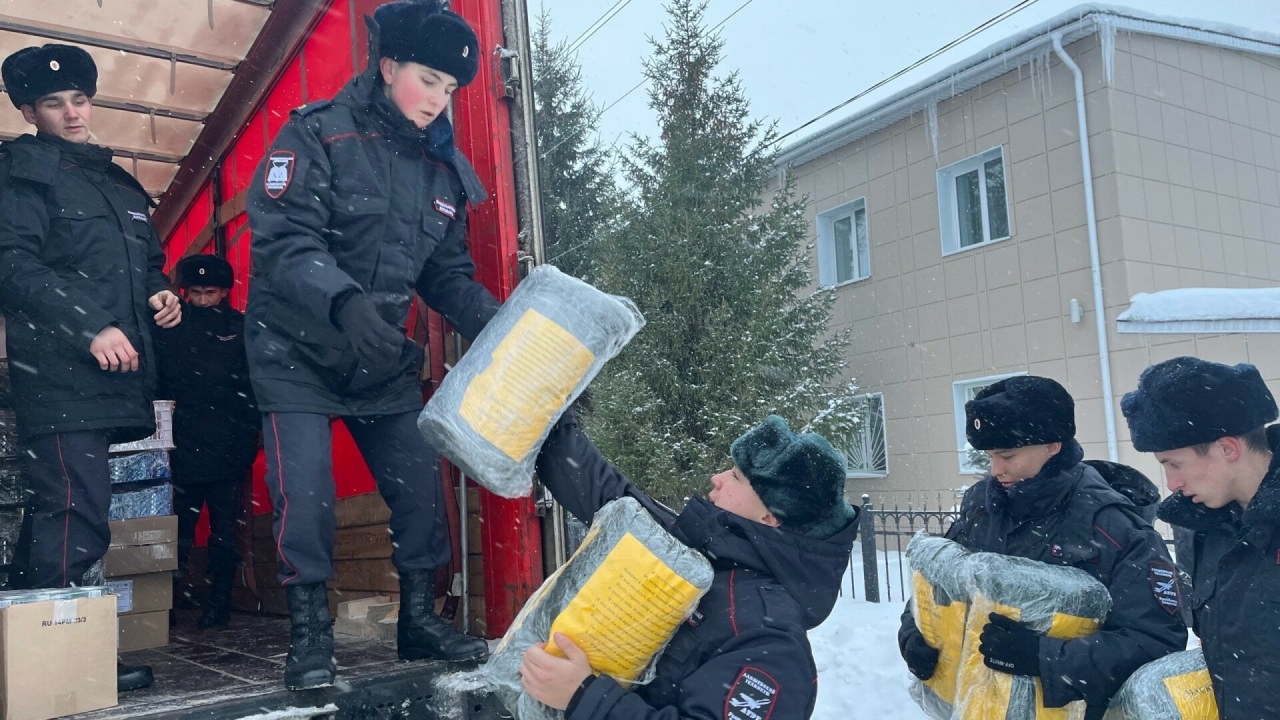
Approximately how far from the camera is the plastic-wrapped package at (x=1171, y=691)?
2035 millimetres

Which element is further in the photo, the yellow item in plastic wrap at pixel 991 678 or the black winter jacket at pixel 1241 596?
the yellow item in plastic wrap at pixel 991 678

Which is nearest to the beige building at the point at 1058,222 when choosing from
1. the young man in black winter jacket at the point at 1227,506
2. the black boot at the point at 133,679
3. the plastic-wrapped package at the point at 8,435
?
the young man in black winter jacket at the point at 1227,506

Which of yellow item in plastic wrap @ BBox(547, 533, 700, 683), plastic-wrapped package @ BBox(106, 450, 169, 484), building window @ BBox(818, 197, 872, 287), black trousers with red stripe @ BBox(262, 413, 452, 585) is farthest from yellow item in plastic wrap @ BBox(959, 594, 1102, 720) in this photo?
building window @ BBox(818, 197, 872, 287)

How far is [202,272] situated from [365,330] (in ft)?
8.22

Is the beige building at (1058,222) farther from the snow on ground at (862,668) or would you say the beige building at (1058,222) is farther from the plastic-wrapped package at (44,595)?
the plastic-wrapped package at (44,595)

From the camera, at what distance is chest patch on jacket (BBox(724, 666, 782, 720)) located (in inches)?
69.3

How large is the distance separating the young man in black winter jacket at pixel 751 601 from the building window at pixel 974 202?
933cm

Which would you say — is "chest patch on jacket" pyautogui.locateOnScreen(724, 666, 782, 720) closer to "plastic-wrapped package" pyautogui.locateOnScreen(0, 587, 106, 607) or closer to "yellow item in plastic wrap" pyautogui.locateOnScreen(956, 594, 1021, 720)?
"yellow item in plastic wrap" pyautogui.locateOnScreen(956, 594, 1021, 720)

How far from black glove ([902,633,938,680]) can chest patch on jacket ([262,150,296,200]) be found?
200 centimetres

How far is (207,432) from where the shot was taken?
4.27 metres

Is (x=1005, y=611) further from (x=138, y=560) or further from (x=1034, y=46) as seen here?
(x=1034, y=46)

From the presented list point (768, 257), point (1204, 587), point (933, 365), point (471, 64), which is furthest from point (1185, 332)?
point (471, 64)

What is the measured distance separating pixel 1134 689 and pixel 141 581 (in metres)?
3.19

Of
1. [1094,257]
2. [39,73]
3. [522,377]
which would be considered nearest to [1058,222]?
[1094,257]
